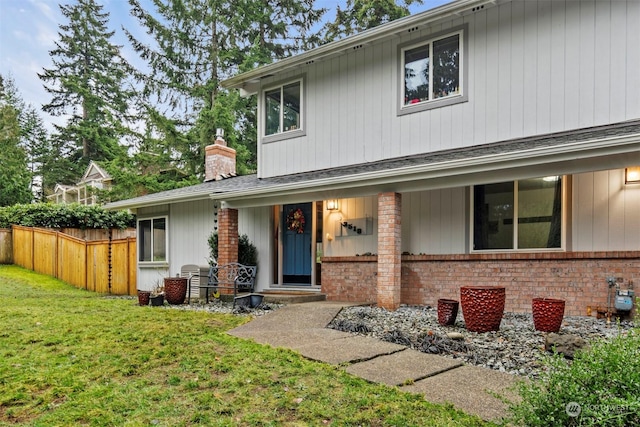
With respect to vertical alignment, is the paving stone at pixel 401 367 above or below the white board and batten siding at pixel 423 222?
below

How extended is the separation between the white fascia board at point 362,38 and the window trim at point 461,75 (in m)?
0.31

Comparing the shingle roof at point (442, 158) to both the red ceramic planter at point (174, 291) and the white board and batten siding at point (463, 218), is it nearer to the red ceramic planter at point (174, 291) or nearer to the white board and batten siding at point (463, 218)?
the white board and batten siding at point (463, 218)

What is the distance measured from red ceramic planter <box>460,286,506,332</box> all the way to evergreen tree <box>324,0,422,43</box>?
16.5 m

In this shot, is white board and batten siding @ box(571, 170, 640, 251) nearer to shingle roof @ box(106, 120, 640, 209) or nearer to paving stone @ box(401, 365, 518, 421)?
shingle roof @ box(106, 120, 640, 209)

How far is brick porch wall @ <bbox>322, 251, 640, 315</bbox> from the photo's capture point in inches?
239

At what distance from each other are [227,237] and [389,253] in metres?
3.78

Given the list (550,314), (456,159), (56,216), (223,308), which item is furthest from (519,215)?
(56,216)

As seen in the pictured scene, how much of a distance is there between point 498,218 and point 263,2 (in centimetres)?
1769

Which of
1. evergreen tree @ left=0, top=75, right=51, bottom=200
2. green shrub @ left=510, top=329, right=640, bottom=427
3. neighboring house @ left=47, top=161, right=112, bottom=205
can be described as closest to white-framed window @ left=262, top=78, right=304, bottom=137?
green shrub @ left=510, top=329, right=640, bottom=427

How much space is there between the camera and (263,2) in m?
20.2

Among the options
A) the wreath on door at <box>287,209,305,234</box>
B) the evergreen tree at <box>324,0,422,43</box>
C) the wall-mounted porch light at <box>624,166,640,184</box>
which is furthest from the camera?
the evergreen tree at <box>324,0,422,43</box>

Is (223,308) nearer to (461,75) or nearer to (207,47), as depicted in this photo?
(461,75)

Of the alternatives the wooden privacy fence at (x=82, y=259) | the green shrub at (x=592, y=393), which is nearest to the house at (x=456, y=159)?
the wooden privacy fence at (x=82, y=259)

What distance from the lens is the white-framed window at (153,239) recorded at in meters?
11.2
